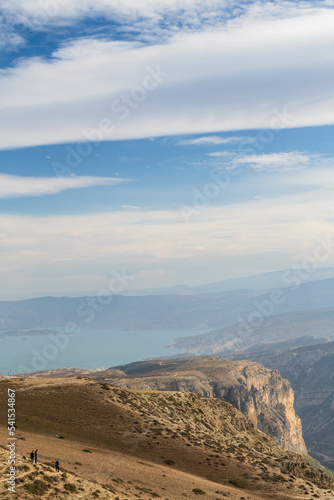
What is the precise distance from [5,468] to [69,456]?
11792 mm

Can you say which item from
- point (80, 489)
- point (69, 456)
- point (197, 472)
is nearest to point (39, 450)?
point (69, 456)

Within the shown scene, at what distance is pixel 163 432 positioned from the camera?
61969 mm

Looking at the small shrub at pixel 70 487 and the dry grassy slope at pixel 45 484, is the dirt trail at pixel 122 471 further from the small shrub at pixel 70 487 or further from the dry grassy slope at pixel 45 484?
the small shrub at pixel 70 487

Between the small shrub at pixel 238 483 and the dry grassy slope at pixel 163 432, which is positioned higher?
the dry grassy slope at pixel 163 432

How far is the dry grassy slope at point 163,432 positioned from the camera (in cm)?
5383

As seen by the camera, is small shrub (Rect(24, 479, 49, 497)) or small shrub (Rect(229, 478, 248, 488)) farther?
small shrub (Rect(229, 478, 248, 488))

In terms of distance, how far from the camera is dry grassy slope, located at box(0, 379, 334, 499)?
5383 cm

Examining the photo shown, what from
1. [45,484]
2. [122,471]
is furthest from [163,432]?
[45,484]

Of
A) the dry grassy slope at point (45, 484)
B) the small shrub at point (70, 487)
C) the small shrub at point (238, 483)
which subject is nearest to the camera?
the dry grassy slope at point (45, 484)

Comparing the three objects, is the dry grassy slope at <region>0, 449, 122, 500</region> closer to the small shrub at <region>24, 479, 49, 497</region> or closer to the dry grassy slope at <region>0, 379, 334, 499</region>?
the small shrub at <region>24, 479, 49, 497</region>

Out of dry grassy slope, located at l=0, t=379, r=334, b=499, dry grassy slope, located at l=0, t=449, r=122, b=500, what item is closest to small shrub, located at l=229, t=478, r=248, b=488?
dry grassy slope, located at l=0, t=379, r=334, b=499

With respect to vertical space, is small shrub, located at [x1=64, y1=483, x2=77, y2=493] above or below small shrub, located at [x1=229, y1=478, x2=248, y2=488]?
above

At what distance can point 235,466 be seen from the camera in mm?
56562

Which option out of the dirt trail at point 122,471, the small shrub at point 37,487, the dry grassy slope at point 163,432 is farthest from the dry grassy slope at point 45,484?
the dry grassy slope at point 163,432
